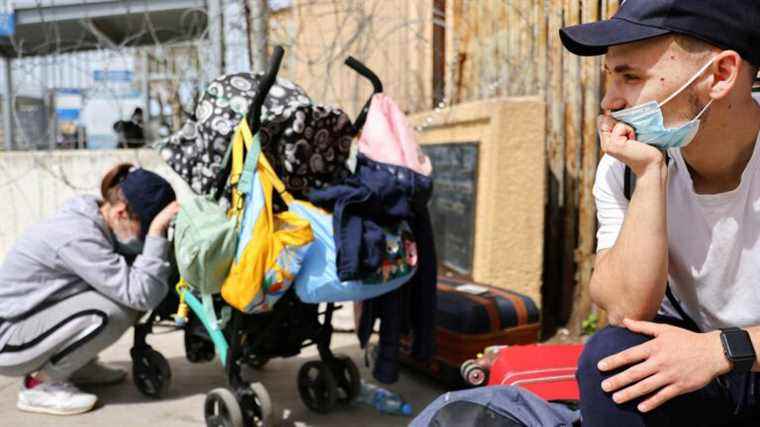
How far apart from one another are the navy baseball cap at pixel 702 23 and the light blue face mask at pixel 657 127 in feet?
0.41

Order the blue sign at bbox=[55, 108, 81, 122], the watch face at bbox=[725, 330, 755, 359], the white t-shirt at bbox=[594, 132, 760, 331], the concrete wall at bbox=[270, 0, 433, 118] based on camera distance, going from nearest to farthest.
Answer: the watch face at bbox=[725, 330, 755, 359], the white t-shirt at bbox=[594, 132, 760, 331], the concrete wall at bbox=[270, 0, 433, 118], the blue sign at bbox=[55, 108, 81, 122]

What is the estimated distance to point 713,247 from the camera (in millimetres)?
1708

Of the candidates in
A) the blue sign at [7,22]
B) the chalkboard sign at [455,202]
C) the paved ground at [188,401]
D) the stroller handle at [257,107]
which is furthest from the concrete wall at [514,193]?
the blue sign at [7,22]

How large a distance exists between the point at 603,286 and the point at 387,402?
1803 mm

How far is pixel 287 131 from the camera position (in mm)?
2891

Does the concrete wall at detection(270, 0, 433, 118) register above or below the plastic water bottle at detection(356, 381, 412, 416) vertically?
above

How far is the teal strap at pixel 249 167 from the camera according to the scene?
2727mm

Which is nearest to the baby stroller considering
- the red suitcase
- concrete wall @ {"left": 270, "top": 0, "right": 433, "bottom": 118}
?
the red suitcase

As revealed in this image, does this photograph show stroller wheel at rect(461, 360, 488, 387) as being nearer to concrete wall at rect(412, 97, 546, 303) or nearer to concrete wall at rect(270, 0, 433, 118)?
concrete wall at rect(412, 97, 546, 303)

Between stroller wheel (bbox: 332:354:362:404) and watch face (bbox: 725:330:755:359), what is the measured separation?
2088mm

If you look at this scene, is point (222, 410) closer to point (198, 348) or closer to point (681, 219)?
point (198, 348)

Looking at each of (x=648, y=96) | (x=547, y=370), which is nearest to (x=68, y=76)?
(x=547, y=370)

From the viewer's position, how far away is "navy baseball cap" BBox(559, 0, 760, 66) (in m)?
1.57

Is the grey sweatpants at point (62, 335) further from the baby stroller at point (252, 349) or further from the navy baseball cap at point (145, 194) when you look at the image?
the navy baseball cap at point (145, 194)
